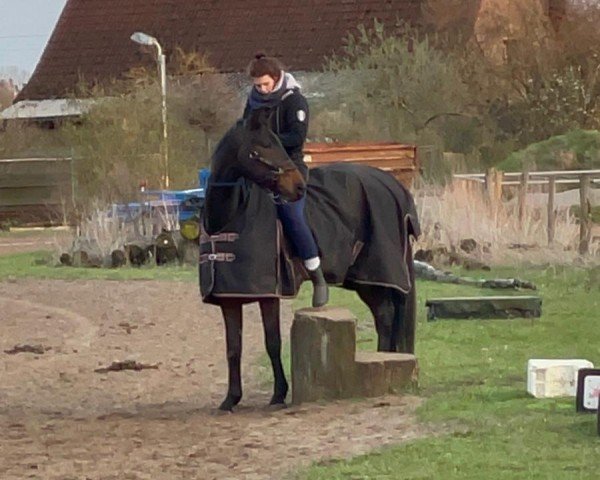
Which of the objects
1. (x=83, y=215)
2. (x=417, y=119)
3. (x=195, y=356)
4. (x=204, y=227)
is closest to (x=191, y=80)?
(x=417, y=119)

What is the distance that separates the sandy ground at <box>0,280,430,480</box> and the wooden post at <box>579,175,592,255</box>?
19.9 feet

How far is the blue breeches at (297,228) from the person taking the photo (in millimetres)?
10094

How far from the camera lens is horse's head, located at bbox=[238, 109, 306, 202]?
9.78 metres

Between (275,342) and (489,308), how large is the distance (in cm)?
494

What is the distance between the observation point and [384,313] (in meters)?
11.3

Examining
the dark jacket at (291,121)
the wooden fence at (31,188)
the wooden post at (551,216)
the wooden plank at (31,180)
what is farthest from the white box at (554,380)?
the wooden plank at (31,180)

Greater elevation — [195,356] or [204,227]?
[204,227]

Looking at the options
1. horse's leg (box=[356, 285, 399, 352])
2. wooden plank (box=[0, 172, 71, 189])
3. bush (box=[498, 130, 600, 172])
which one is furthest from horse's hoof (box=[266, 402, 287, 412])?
wooden plank (box=[0, 172, 71, 189])

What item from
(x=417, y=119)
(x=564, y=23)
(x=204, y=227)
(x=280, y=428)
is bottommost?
(x=280, y=428)

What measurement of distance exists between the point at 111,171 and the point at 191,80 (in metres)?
10.5

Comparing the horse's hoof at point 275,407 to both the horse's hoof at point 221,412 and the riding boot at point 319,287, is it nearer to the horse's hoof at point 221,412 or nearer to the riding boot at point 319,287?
the horse's hoof at point 221,412

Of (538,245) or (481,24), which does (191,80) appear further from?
(538,245)

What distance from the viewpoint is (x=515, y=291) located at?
18.2 meters

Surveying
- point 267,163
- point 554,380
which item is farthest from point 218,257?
point 554,380
